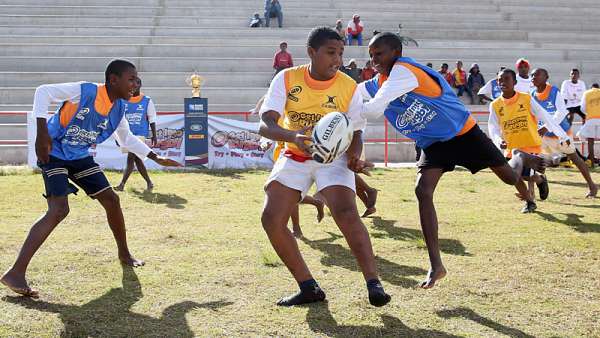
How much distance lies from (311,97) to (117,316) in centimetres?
196

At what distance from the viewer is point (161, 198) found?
1034 cm

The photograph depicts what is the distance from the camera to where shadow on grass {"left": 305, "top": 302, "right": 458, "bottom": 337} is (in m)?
4.26

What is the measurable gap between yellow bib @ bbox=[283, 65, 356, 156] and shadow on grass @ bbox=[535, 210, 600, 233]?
4084mm

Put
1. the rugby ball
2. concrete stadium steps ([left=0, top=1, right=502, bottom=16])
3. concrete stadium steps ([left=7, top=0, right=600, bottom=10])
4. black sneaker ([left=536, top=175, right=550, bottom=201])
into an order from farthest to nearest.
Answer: concrete stadium steps ([left=7, top=0, right=600, bottom=10]), concrete stadium steps ([left=0, top=1, right=502, bottom=16]), black sneaker ([left=536, top=175, right=550, bottom=201]), the rugby ball

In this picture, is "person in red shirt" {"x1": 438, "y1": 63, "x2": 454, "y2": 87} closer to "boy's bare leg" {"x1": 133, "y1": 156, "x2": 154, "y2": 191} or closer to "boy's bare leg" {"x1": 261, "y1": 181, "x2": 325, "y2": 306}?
"boy's bare leg" {"x1": 133, "y1": 156, "x2": 154, "y2": 191}

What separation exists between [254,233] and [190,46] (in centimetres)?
1676

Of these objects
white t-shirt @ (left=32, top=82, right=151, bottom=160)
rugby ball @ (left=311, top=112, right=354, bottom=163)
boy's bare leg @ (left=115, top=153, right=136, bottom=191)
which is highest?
white t-shirt @ (left=32, top=82, right=151, bottom=160)

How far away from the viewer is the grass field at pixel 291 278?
4.45m

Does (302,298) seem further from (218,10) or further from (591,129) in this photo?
(218,10)

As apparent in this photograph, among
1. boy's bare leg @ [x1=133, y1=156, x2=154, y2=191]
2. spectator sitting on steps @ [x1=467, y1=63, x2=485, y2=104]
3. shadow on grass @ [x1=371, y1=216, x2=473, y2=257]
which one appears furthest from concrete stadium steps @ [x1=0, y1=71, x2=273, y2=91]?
shadow on grass @ [x1=371, y1=216, x2=473, y2=257]

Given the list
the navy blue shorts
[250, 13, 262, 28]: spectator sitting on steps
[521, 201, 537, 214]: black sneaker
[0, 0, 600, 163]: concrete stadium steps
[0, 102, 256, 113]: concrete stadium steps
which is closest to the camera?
the navy blue shorts

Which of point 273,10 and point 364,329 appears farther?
point 273,10

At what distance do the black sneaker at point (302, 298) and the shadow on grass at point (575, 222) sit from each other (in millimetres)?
4036

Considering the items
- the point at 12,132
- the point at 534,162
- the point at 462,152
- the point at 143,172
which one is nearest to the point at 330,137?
the point at 462,152
